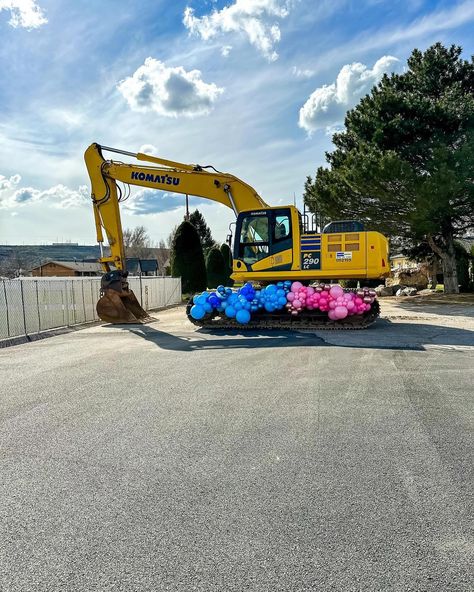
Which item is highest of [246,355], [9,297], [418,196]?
[418,196]

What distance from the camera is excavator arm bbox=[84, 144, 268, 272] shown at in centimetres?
1375

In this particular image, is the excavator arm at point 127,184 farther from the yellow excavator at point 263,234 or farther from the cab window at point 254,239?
the cab window at point 254,239

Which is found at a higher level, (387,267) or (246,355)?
(387,267)

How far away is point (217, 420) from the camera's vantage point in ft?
15.6

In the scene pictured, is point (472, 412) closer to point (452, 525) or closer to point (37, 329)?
point (452, 525)

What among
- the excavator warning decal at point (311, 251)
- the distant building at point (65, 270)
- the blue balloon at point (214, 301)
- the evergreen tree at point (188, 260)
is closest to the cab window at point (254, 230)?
the excavator warning decal at point (311, 251)

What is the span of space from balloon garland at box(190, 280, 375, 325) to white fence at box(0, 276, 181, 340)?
4833 millimetres

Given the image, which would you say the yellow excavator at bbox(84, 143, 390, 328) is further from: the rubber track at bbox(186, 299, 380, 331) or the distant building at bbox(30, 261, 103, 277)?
the distant building at bbox(30, 261, 103, 277)

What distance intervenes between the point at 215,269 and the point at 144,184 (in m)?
20.6

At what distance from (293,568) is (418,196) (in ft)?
62.1

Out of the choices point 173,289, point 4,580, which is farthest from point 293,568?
point 173,289

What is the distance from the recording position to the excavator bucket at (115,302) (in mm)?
14289

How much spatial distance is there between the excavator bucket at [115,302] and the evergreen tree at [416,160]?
11.5 m

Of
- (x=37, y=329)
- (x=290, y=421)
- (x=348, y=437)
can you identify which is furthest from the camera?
(x=37, y=329)
